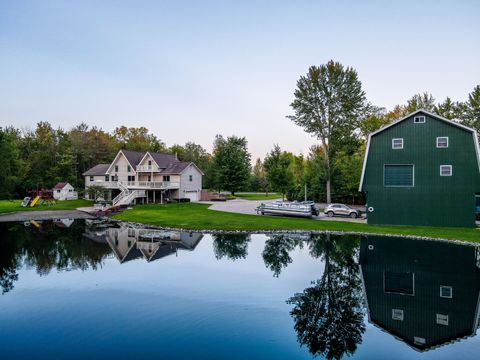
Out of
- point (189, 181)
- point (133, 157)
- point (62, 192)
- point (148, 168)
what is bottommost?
point (62, 192)

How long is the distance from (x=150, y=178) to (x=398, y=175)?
111 feet

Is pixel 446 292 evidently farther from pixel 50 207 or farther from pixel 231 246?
pixel 50 207

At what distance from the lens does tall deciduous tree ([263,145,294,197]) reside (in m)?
42.5

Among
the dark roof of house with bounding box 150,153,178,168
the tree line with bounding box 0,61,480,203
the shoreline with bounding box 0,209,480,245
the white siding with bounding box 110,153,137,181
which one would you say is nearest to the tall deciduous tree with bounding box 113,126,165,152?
the tree line with bounding box 0,61,480,203

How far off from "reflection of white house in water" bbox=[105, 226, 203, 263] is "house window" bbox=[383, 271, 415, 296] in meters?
10.8

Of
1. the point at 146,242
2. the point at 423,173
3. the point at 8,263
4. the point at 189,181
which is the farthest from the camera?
the point at 189,181

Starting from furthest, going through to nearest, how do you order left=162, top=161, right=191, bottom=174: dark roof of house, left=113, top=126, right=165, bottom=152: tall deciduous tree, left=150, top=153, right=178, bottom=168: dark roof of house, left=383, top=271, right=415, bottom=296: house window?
left=113, top=126, right=165, bottom=152: tall deciduous tree → left=150, top=153, right=178, bottom=168: dark roof of house → left=162, top=161, right=191, bottom=174: dark roof of house → left=383, top=271, right=415, bottom=296: house window

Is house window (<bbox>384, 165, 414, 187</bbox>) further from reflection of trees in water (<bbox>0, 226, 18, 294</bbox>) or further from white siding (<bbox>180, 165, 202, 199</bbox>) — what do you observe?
white siding (<bbox>180, 165, 202, 199</bbox>)

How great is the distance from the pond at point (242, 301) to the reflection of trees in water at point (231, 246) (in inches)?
6.8

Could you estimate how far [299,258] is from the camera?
16.7m

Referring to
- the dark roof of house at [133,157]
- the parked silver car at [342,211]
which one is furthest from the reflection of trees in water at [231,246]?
the dark roof of house at [133,157]

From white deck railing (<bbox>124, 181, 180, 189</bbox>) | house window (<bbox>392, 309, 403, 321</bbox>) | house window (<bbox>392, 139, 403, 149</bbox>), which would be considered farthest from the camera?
white deck railing (<bbox>124, 181, 180, 189</bbox>)

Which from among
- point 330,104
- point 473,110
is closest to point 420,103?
point 473,110

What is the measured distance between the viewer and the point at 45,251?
1831 centimetres
